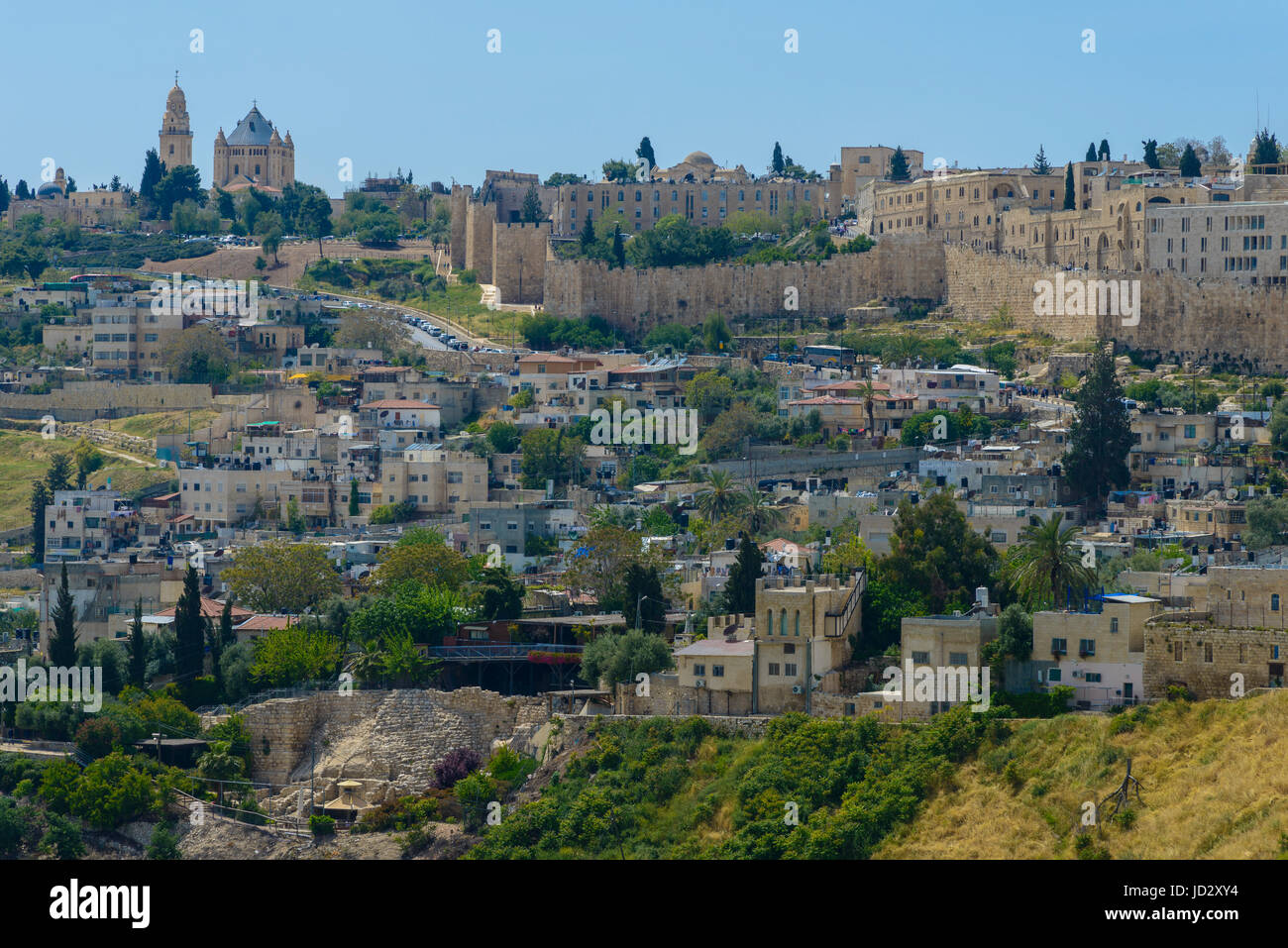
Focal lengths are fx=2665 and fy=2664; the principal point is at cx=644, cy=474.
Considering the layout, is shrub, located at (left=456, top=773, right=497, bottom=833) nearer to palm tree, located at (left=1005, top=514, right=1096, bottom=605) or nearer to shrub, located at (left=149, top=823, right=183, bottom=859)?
shrub, located at (left=149, top=823, right=183, bottom=859)

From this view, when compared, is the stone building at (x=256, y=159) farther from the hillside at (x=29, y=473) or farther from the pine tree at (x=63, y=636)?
the pine tree at (x=63, y=636)

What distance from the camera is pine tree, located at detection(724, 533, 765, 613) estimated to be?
46062mm

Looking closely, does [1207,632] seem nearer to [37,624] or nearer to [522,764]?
[522,764]

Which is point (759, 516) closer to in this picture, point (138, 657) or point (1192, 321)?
point (138, 657)

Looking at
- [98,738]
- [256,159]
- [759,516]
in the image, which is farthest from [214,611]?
[256,159]

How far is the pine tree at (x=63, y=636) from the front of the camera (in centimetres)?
4972

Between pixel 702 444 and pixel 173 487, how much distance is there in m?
14.5

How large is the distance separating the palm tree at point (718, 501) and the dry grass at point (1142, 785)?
20039mm

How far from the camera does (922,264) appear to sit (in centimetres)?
8275

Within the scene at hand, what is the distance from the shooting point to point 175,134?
138 metres

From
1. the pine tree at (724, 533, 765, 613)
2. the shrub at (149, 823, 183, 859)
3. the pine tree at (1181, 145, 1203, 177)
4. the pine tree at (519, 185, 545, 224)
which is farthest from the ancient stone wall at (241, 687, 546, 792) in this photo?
the pine tree at (519, 185, 545, 224)

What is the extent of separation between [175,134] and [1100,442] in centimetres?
8815

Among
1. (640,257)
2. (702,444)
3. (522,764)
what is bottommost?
(522,764)
